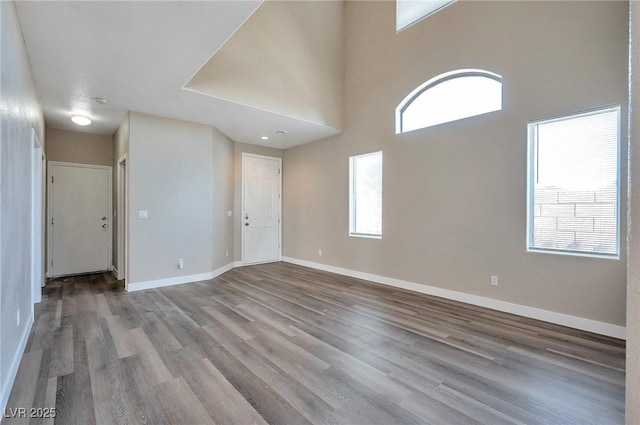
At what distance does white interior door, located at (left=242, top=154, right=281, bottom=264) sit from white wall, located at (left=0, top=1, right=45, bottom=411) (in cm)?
369

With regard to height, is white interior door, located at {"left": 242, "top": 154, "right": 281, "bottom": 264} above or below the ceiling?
below

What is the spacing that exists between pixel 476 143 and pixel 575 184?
113 centimetres

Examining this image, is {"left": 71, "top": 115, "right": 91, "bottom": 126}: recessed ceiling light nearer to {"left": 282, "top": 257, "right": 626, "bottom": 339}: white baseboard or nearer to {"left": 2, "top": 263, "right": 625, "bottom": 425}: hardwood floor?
{"left": 2, "top": 263, "right": 625, "bottom": 425}: hardwood floor

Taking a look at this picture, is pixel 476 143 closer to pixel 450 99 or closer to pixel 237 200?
pixel 450 99

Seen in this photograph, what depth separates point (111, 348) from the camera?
2.68 meters

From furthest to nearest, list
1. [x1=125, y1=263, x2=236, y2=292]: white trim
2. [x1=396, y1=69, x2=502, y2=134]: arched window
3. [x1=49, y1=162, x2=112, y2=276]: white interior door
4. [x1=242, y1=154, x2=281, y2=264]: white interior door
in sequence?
[x1=242, y1=154, x2=281, y2=264]: white interior door → [x1=49, y1=162, x2=112, y2=276]: white interior door → [x1=125, y1=263, x2=236, y2=292]: white trim → [x1=396, y1=69, x2=502, y2=134]: arched window

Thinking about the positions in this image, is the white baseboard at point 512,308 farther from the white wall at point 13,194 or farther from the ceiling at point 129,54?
the white wall at point 13,194

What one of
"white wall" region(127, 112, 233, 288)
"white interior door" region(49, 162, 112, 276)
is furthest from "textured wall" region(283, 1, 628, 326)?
"white interior door" region(49, 162, 112, 276)

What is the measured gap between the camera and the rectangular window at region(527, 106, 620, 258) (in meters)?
2.98

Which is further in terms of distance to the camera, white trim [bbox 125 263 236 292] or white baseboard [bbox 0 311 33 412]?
white trim [bbox 125 263 236 292]

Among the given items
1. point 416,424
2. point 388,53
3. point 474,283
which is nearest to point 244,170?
point 388,53

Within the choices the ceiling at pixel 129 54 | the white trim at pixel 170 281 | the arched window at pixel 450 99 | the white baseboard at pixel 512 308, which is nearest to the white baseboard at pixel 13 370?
the white trim at pixel 170 281

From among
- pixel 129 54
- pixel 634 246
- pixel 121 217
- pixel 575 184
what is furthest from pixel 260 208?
pixel 634 246

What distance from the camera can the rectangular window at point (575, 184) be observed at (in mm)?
2977
